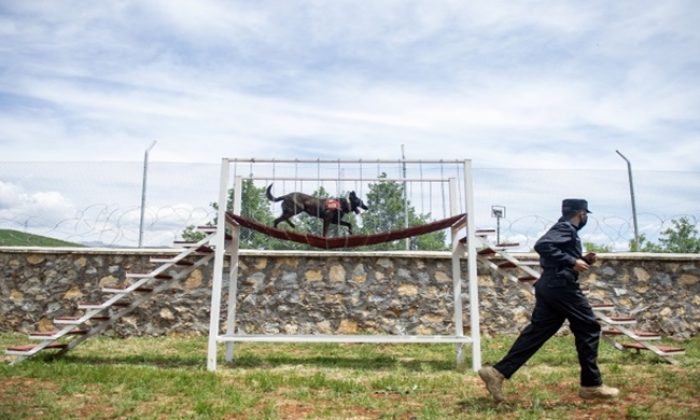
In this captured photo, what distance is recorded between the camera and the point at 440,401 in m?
5.23

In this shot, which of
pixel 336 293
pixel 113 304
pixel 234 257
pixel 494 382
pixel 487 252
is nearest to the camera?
pixel 494 382

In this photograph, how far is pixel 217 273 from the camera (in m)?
7.03

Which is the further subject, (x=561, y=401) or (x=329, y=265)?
(x=329, y=265)

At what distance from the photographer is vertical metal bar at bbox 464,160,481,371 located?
695 centimetres

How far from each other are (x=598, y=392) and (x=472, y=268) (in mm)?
2249

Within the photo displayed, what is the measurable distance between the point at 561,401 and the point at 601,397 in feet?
1.10

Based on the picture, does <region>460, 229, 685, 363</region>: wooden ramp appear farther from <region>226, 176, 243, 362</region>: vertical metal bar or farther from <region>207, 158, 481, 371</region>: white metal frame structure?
<region>226, 176, 243, 362</region>: vertical metal bar

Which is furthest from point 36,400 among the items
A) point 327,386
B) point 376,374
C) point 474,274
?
point 474,274

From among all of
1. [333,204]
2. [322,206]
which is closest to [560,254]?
[333,204]

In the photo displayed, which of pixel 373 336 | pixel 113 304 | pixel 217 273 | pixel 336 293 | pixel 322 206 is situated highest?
pixel 322 206

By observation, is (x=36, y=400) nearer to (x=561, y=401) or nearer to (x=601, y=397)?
(x=561, y=401)

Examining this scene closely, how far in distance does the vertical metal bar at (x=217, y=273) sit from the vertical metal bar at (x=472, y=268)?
2941mm

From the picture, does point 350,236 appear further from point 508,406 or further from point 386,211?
point 508,406

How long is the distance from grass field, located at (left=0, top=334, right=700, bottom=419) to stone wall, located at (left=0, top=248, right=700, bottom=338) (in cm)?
131
